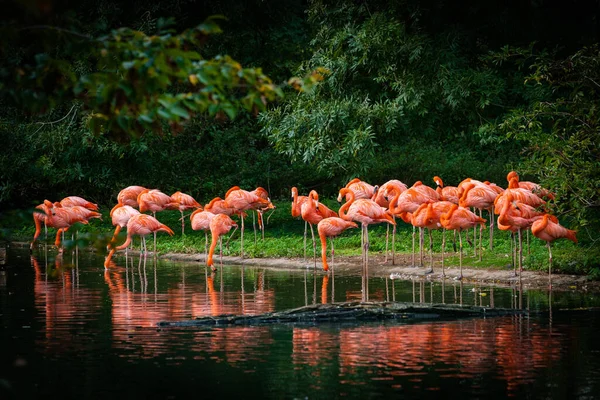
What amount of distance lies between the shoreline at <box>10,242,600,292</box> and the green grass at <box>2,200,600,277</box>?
213 mm

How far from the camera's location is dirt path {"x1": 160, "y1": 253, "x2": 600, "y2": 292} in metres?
13.9

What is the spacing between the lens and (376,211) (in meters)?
15.7

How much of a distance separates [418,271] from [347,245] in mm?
3321

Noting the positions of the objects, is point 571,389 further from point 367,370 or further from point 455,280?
point 455,280

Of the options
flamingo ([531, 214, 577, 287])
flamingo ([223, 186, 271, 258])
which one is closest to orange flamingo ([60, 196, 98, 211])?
flamingo ([223, 186, 271, 258])

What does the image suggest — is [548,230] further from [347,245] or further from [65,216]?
[65,216]

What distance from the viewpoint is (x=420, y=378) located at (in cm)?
803

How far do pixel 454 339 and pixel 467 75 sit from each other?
10.5 m

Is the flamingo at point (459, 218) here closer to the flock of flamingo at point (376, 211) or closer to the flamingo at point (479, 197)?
the flock of flamingo at point (376, 211)

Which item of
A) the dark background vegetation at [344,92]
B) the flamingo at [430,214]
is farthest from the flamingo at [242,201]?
the flamingo at [430,214]

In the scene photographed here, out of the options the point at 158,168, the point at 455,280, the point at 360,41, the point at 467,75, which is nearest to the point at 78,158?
the point at 158,168

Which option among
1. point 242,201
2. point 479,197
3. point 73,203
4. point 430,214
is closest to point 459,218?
point 430,214

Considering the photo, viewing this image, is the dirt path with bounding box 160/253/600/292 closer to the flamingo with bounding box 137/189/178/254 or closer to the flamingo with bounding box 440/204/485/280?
the flamingo with bounding box 440/204/485/280

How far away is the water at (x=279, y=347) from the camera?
776 centimetres
